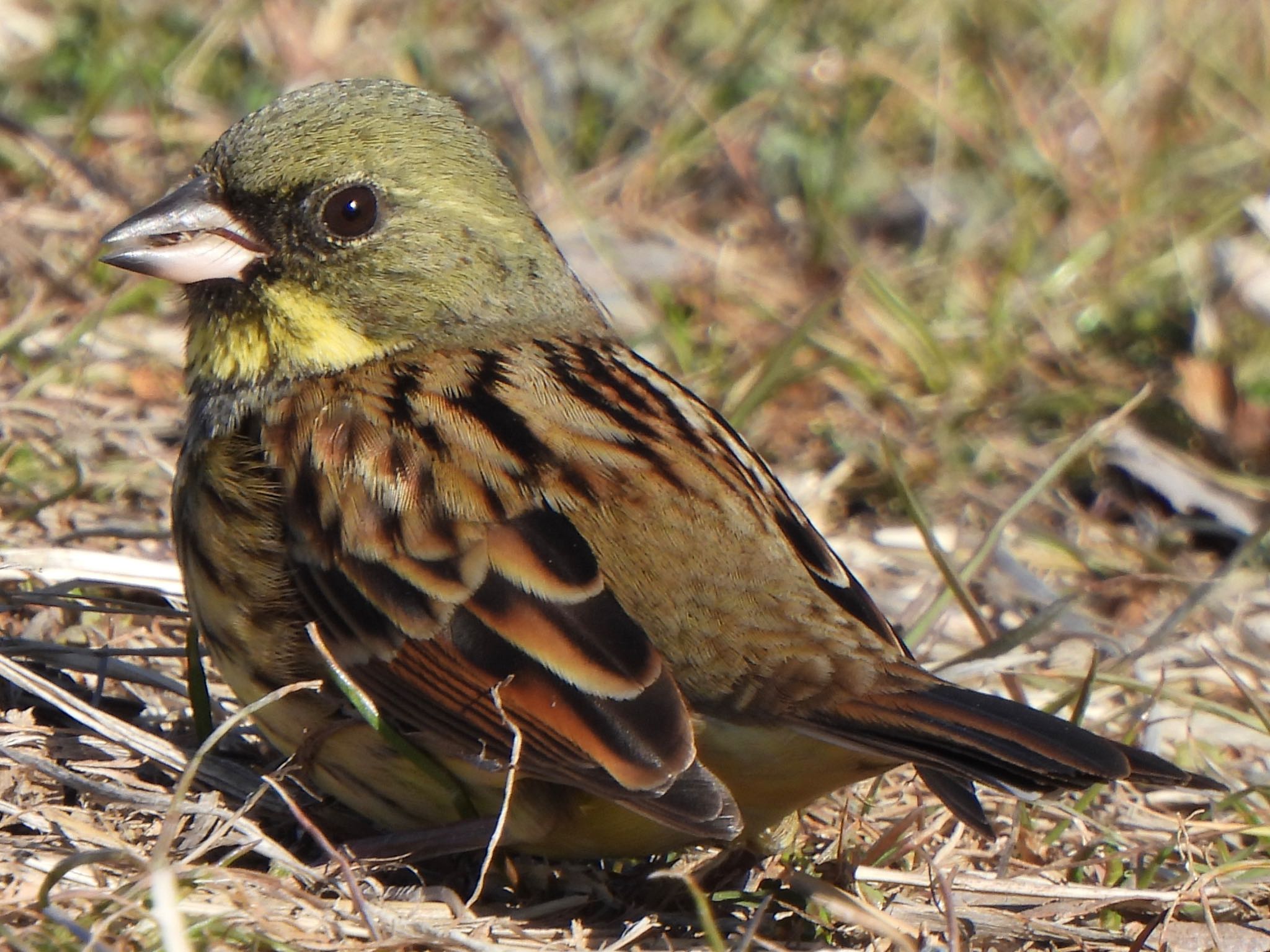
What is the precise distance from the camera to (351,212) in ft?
12.7

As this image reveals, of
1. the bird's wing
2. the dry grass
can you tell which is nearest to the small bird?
the bird's wing

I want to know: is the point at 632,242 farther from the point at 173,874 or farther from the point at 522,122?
the point at 173,874

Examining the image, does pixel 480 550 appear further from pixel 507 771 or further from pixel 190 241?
pixel 190 241

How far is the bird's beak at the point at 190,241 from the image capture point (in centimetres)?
382

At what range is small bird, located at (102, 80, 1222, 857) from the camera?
3180 mm

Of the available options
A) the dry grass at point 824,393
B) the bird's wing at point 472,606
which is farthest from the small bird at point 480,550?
the dry grass at point 824,393

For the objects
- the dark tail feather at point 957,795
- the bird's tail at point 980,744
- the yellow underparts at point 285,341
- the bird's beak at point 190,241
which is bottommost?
the dark tail feather at point 957,795

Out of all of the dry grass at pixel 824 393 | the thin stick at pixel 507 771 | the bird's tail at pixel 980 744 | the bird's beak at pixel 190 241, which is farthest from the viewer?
the bird's beak at pixel 190 241

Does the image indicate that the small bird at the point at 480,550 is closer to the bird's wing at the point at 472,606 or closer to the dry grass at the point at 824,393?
the bird's wing at the point at 472,606

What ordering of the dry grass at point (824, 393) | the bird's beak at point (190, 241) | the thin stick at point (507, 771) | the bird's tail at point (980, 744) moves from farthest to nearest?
the bird's beak at point (190, 241) → the dry grass at point (824, 393) → the thin stick at point (507, 771) → the bird's tail at point (980, 744)

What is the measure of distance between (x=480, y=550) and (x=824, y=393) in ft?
8.72

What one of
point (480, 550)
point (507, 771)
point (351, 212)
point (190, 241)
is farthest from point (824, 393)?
point (507, 771)

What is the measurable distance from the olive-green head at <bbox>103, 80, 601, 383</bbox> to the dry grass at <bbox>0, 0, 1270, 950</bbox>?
70 cm

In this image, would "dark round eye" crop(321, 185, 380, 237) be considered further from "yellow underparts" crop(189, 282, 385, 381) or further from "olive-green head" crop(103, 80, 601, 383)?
"yellow underparts" crop(189, 282, 385, 381)
